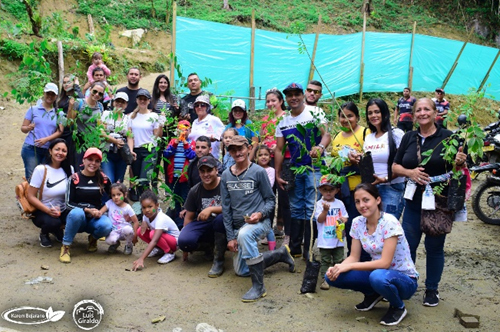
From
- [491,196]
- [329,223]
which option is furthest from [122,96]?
[491,196]

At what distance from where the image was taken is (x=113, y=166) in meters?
5.66

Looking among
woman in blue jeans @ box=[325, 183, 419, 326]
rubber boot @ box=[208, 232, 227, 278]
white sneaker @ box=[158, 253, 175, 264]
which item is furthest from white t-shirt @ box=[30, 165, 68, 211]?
woman in blue jeans @ box=[325, 183, 419, 326]

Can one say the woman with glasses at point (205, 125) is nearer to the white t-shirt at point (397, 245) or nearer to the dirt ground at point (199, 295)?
the dirt ground at point (199, 295)

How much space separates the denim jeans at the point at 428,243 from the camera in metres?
3.65

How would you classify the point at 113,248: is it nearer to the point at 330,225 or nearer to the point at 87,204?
the point at 87,204

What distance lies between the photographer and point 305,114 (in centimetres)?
462

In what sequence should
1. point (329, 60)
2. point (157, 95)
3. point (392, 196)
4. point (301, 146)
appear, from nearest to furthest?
point (392, 196), point (301, 146), point (157, 95), point (329, 60)

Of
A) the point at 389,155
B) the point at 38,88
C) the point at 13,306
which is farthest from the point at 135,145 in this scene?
the point at 389,155

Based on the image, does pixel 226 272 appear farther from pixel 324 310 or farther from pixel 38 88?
pixel 38 88

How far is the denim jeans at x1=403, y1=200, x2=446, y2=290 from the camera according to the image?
12.0 ft

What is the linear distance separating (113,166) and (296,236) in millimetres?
2367

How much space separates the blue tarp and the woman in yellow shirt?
221 inches

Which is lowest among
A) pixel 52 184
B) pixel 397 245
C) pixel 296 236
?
pixel 296 236

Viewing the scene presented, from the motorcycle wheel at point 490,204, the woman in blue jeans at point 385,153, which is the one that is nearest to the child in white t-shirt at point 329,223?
the woman in blue jeans at point 385,153
